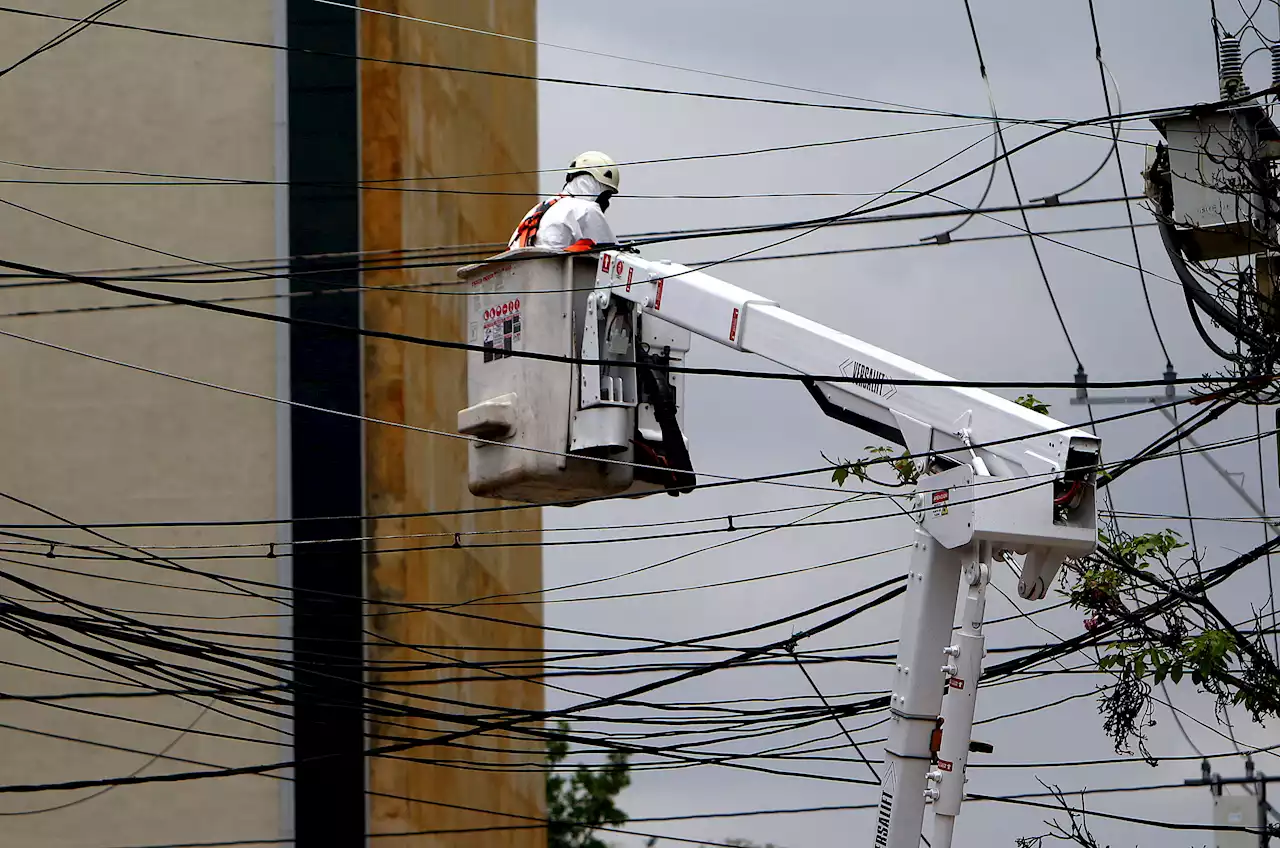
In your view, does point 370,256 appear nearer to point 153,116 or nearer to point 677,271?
point 153,116

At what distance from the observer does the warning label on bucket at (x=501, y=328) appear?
12.2m

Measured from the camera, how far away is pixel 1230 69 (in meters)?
12.2

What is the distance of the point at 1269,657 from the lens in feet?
38.9

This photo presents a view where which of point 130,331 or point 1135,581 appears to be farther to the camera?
point 130,331

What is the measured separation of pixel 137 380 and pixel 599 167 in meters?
7.30

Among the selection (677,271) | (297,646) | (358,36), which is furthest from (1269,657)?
(358,36)

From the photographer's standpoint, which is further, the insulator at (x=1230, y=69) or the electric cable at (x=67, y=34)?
the electric cable at (x=67, y=34)

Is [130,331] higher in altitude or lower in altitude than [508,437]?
higher

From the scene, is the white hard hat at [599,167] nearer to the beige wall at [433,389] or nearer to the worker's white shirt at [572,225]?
the worker's white shirt at [572,225]

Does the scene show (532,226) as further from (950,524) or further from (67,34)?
(67,34)

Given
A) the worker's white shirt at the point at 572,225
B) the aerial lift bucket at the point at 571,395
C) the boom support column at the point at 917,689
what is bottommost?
the boom support column at the point at 917,689

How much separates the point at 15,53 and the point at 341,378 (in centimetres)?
453

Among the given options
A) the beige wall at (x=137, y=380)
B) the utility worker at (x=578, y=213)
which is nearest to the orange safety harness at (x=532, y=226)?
the utility worker at (x=578, y=213)

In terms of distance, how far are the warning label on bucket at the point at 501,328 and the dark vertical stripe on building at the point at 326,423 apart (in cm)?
481
